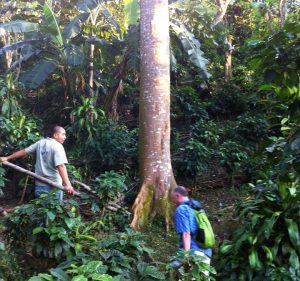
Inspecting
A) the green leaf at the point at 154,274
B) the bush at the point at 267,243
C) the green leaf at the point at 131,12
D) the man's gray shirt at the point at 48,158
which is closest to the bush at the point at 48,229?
the green leaf at the point at 154,274

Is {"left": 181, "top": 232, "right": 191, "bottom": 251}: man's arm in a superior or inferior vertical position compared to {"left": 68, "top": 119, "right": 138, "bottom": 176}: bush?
inferior

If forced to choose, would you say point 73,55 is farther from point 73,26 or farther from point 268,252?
point 268,252

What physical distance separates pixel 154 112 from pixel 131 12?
538 cm

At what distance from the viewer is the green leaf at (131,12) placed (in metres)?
11.0

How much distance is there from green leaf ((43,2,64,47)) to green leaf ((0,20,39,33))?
1.31ft

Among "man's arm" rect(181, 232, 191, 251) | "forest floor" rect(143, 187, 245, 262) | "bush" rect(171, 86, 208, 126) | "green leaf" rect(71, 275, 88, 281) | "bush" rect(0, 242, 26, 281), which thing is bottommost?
"forest floor" rect(143, 187, 245, 262)

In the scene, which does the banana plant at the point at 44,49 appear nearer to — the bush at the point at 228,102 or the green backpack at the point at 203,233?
the bush at the point at 228,102

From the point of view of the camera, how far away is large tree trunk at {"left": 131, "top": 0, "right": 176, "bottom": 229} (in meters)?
6.56

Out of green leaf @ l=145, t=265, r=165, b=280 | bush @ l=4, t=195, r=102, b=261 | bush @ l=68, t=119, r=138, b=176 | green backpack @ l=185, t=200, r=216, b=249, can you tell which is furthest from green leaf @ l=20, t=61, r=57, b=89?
green leaf @ l=145, t=265, r=165, b=280

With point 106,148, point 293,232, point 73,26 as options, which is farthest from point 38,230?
point 73,26

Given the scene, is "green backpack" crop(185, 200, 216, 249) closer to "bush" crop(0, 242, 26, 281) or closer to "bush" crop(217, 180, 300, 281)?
"bush" crop(217, 180, 300, 281)

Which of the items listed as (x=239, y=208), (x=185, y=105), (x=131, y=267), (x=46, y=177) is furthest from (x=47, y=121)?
(x=131, y=267)

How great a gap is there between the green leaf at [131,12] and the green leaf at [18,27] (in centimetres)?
240

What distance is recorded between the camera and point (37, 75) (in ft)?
32.6
